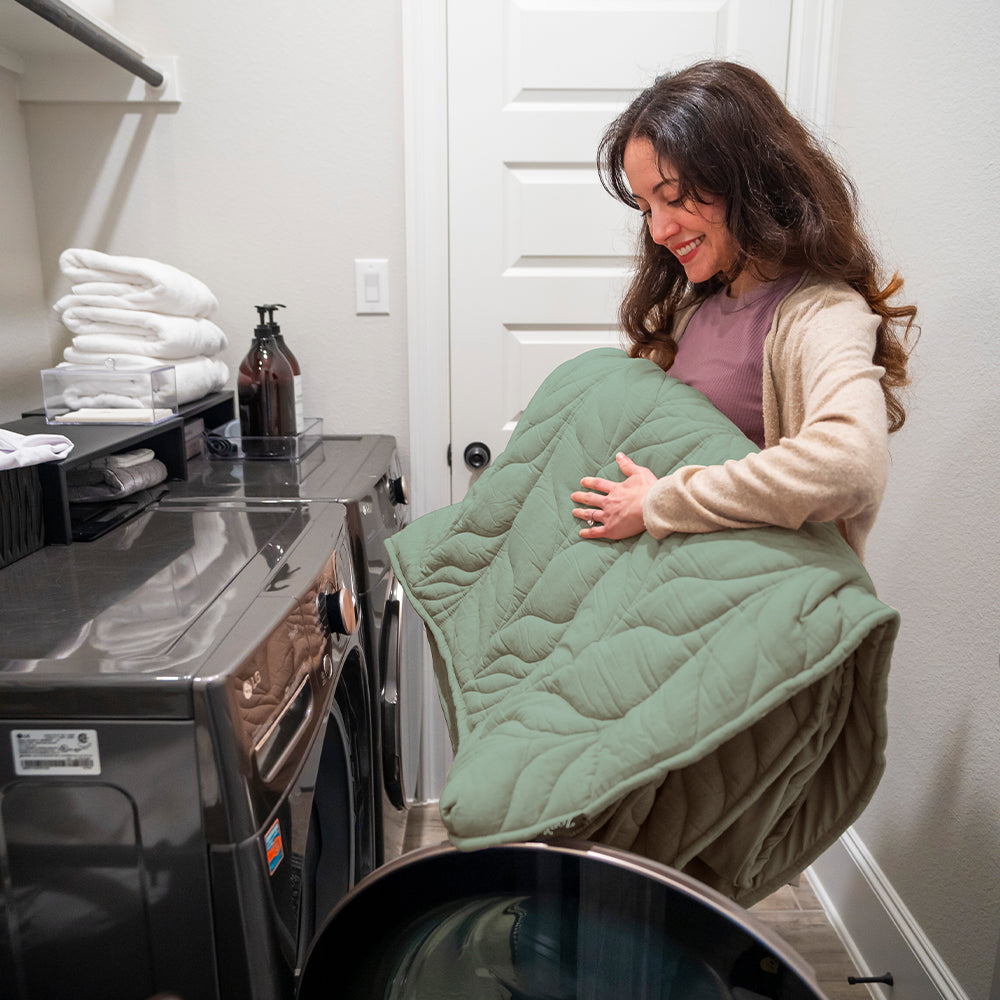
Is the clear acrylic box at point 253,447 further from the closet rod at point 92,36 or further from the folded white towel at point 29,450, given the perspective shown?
the closet rod at point 92,36

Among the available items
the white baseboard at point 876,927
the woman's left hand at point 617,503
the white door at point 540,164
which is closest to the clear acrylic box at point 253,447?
the white door at point 540,164

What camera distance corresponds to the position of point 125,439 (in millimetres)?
1227

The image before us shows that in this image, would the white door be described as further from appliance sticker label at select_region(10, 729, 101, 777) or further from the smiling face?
appliance sticker label at select_region(10, 729, 101, 777)

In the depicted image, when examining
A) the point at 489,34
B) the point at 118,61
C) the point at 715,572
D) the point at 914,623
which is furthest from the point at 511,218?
the point at 715,572

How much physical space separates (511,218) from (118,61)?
82 centimetres

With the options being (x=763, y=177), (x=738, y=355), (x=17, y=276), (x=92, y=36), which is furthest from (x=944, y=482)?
(x=17, y=276)

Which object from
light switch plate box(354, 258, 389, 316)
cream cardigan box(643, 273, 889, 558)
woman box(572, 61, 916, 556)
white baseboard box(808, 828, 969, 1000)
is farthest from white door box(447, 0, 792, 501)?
white baseboard box(808, 828, 969, 1000)

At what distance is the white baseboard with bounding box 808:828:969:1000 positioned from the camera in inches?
52.9

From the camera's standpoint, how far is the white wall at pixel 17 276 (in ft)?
5.50

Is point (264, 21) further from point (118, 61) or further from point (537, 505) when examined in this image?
point (537, 505)

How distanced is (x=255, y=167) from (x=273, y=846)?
152cm

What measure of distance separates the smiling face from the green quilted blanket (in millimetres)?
149

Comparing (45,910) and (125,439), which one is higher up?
(125,439)

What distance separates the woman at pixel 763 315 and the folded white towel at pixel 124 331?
88 cm
